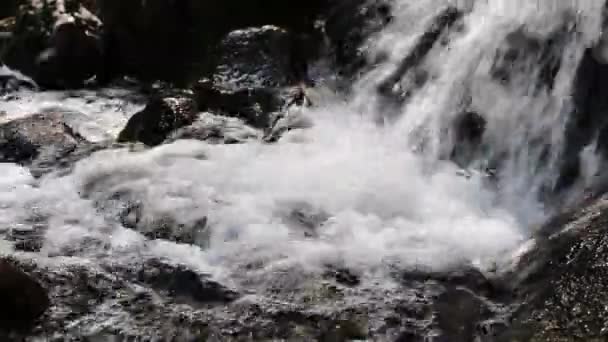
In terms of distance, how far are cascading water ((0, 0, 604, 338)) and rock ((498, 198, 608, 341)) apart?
0.40 meters

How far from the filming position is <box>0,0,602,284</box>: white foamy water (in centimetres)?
598

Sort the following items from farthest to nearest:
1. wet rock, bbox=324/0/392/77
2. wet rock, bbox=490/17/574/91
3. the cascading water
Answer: wet rock, bbox=324/0/392/77
wet rock, bbox=490/17/574/91
the cascading water

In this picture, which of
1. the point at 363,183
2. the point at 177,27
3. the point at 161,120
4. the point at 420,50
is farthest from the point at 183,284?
the point at 177,27

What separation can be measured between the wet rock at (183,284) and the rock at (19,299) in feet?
2.27

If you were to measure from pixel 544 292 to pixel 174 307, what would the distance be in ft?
7.36

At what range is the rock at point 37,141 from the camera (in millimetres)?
8023

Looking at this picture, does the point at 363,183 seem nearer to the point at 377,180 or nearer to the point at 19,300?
the point at 377,180

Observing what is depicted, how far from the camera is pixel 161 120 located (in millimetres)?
8172

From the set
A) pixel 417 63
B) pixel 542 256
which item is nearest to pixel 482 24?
pixel 417 63

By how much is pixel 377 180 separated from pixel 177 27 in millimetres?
4582

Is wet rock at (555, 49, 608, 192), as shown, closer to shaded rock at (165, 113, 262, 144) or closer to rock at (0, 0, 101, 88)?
shaded rock at (165, 113, 262, 144)

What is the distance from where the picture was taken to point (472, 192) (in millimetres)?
6879

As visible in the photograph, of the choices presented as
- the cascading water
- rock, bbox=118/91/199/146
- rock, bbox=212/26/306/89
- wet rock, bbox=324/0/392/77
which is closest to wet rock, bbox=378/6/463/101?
the cascading water

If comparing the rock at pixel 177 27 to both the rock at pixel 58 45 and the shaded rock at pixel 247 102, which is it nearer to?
the rock at pixel 58 45
